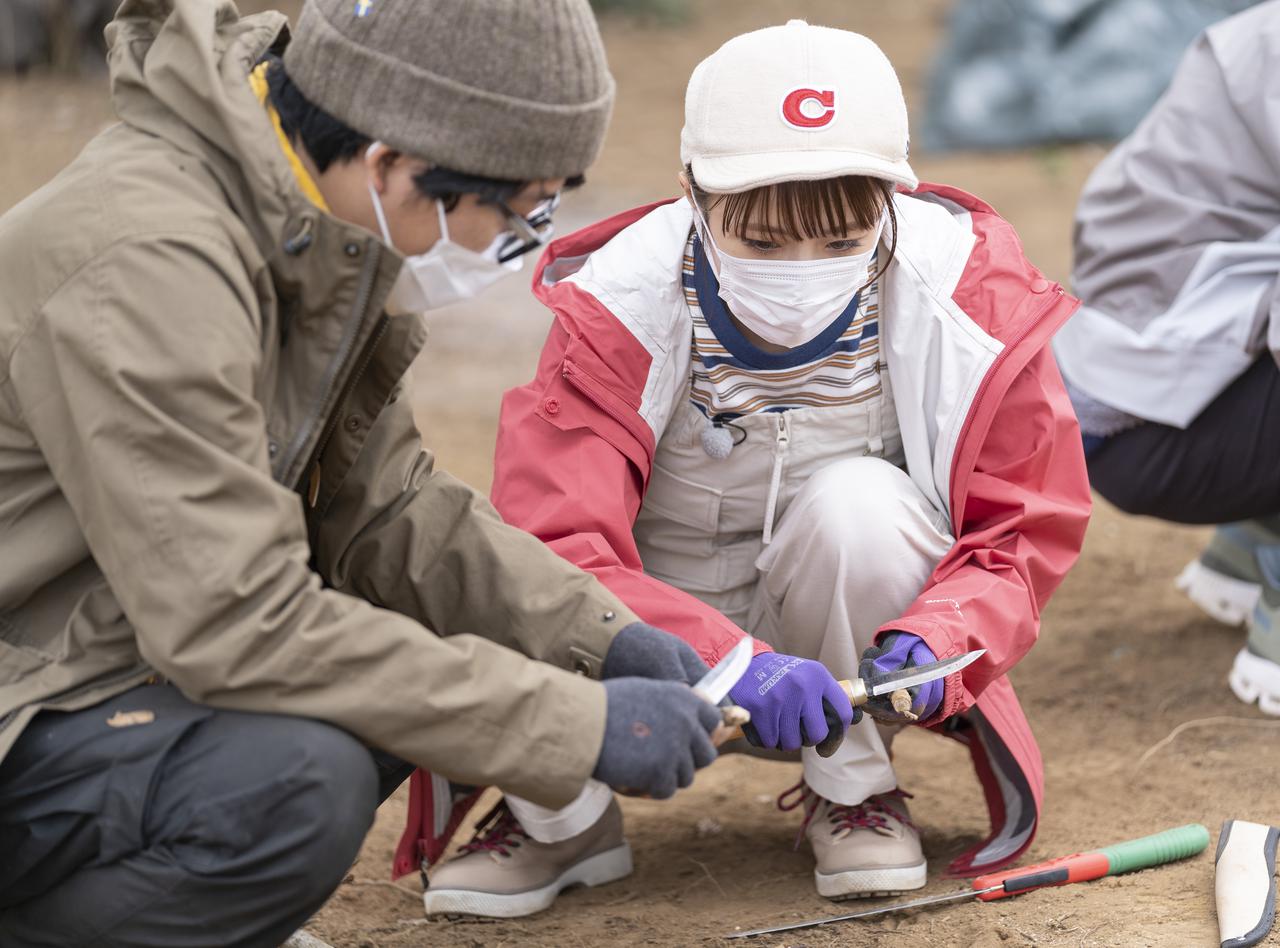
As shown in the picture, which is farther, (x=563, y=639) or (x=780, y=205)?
(x=780, y=205)

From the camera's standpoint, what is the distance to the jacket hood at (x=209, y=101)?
6.11ft

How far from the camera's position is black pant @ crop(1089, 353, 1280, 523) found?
3.16 meters

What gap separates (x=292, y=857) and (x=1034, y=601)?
4.13ft

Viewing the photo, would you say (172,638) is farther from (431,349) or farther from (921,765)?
(431,349)

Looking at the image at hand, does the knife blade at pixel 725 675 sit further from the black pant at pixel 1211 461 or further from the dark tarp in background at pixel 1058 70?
the dark tarp in background at pixel 1058 70

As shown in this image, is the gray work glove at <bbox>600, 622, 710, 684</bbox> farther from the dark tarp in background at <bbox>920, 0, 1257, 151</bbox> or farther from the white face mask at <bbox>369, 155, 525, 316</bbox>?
the dark tarp in background at <bbox>920, 0, 1257, 151</bbox>

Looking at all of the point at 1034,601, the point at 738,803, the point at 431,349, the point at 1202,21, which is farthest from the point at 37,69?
the point at 1034,601

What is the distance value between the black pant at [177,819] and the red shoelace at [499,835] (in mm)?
733

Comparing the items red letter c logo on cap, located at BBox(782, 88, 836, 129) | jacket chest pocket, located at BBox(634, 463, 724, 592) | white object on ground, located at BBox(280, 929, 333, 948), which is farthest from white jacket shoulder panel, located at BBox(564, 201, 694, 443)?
white object on ground, located at BBox(280, 929, 333, 948)

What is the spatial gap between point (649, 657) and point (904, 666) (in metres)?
0.42

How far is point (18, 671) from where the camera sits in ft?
6.36

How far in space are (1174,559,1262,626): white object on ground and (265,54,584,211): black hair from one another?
7.47 feet

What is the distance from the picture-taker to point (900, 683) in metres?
2.28

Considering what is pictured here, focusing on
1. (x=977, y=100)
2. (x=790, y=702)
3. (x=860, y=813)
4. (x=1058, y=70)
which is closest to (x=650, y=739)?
(x=790, y=702)
